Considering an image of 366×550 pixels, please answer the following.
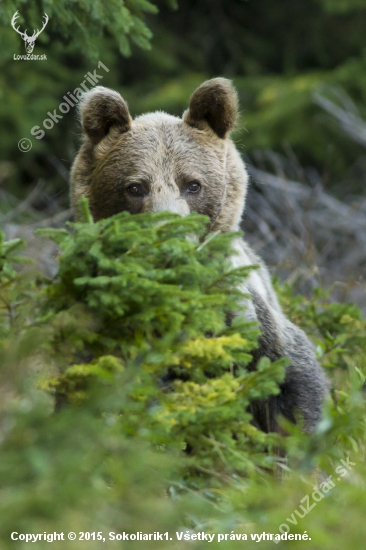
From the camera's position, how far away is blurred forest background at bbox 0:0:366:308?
337 inches

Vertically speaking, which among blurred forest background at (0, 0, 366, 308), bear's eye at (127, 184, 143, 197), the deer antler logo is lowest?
blurred forest background at (0, 0, 366, 308)

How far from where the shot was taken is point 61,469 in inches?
76.1

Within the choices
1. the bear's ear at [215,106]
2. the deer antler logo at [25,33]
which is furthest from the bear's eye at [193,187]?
the deer antler logo at [25,33]

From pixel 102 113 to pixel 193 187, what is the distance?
0.68 m

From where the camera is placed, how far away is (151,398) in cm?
262

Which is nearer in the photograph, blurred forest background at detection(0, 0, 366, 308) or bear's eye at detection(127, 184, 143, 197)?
bear's eye at detection(127, 184, 143, 197)

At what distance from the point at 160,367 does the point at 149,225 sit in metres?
0.53

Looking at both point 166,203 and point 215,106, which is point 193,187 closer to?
point 166,203

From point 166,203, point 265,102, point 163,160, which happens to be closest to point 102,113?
point 163,160

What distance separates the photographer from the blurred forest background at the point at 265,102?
8.56m

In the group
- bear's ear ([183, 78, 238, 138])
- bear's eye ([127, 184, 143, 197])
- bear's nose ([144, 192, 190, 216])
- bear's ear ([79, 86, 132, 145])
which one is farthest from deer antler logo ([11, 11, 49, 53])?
bear's nose ([144, 192, 190, 216])

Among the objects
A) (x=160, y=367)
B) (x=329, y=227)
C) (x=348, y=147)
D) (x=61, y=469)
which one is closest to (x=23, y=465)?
(x=61, y=469)

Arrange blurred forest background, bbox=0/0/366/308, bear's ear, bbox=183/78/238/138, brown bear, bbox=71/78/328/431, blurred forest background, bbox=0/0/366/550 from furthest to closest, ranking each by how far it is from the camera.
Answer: blurred forest background, bbox=0/0/366/308
bear's ear, bbox=183/78/238/138
brown bear, bbox=71/78/328/431
blurred forest background, bbox=0/0/366/550

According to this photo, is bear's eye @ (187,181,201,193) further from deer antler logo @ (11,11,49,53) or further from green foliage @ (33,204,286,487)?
Result: green foliage @ (33,204,286,487)
